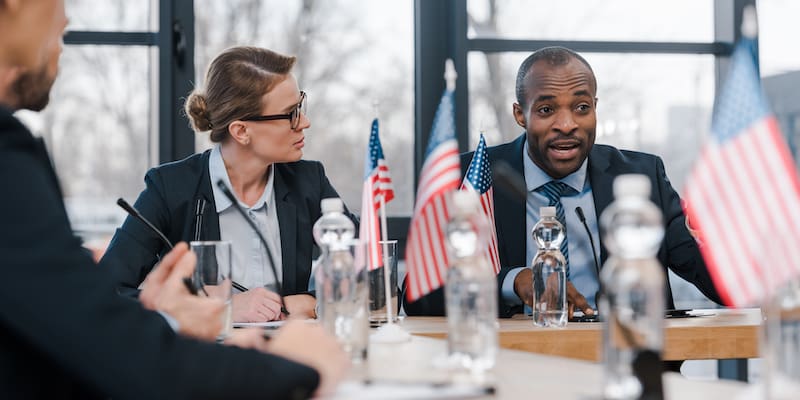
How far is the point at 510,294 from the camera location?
2408 millimetres

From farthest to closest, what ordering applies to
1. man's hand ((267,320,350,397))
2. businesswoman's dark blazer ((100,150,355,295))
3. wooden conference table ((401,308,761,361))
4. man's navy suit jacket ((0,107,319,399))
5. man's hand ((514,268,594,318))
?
businesswoman's dark blazer ((100,150,355,295)) < man's hand ((514,268,594,318)) < wooden conference table ((401,308,761,361)) < man's hand ((267,320,350,397)) < man's navy suit jacket ((0,107,319,399))

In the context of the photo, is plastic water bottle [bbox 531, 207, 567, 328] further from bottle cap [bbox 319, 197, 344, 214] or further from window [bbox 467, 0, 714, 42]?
window [bbox 467, 0, 714, 42]

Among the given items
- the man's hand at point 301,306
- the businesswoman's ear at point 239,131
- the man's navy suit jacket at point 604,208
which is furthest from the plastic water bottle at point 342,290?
the businesswoman's ear at point 239,131

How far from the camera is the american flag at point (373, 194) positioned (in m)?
1.89

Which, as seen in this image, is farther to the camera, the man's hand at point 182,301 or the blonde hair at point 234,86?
the blonde hair at point 234,86

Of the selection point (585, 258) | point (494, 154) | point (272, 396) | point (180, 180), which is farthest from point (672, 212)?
point (272, 396)

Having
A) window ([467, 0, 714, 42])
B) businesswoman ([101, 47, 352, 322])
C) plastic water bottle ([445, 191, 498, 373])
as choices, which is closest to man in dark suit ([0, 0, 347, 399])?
plastic water bottle ([445, 191, 498, 373])

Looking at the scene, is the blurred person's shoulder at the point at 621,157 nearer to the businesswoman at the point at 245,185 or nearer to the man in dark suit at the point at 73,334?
the businesswoman at the point at 245,185

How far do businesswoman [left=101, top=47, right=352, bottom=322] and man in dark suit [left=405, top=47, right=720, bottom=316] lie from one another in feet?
1.45

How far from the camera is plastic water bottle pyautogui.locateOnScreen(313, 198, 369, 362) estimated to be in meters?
1.48

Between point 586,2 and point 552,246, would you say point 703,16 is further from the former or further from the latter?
point 552,246

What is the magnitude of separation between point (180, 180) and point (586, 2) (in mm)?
2314

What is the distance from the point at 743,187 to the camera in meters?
1.13

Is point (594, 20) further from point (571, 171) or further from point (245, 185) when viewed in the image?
point (245, 185)
